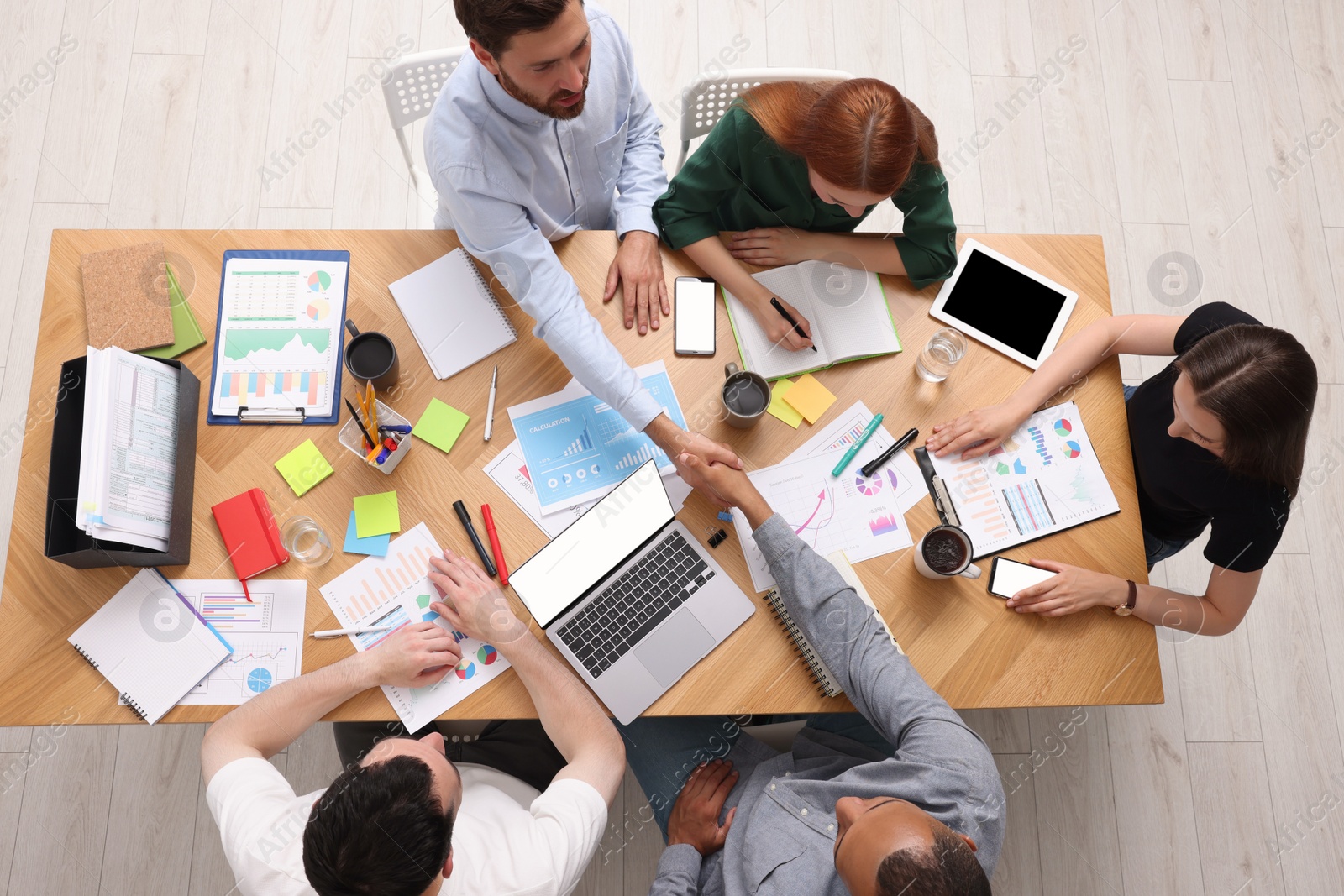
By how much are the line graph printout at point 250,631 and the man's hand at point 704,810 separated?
790mm

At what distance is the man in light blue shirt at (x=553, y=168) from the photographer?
4.27 ft

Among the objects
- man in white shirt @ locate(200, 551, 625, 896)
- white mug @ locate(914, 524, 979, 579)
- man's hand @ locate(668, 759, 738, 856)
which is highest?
white mug @ locate(914, 524, 979, 579)

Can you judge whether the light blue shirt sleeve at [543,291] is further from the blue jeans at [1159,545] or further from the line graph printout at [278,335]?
the blue jeans at [1159,545]

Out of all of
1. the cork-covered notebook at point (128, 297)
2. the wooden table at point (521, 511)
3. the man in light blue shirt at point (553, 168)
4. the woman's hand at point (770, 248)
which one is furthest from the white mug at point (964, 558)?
the cork-covered notebook at point (128, 297)

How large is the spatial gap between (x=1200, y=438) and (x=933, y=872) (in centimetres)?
95

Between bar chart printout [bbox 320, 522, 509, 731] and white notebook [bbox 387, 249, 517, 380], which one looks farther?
white notebook [bbox 387, 249, 517, 380]

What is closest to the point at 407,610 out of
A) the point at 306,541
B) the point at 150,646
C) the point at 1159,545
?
the point at 306,541

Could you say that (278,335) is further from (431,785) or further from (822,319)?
(822,319)

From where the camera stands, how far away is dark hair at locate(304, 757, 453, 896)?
1.15m

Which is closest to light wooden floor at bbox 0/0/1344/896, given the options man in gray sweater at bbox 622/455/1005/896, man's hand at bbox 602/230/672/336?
man in gray sweater at bbox 622/455/1005/896

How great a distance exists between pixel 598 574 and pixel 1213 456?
1.22 m

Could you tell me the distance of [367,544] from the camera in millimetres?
1472

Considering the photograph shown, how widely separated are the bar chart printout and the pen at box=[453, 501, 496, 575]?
7 centimetres

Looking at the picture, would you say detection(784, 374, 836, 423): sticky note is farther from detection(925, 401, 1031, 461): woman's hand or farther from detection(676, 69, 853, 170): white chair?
detection(676, 69, 853, 170): white chair
